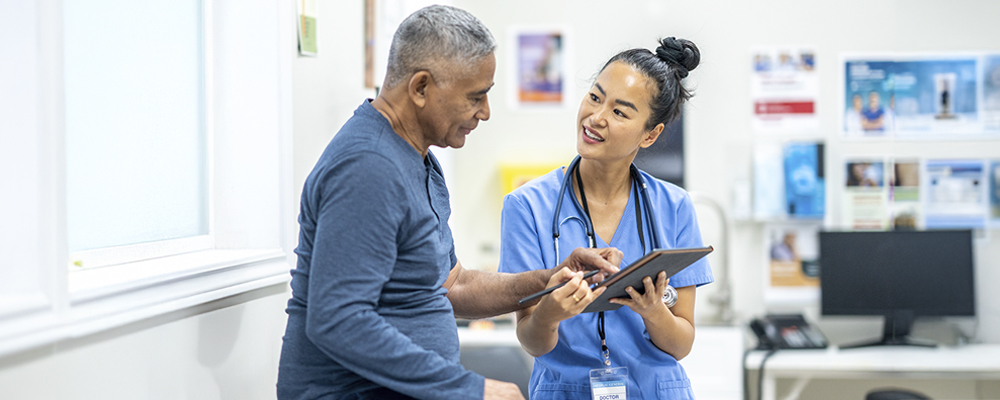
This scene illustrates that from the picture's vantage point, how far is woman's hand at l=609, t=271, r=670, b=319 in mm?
1262

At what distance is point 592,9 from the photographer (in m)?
2.99

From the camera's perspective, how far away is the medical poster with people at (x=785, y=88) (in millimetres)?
2861

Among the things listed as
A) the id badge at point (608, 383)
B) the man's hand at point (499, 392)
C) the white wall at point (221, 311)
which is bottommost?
the id badge at point (608, 383)

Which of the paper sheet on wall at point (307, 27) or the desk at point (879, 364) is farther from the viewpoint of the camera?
the desk at point (879, 364)

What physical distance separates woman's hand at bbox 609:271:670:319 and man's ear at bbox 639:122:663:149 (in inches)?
14.2

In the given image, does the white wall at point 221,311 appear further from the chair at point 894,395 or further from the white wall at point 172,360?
the chair at point 894,395

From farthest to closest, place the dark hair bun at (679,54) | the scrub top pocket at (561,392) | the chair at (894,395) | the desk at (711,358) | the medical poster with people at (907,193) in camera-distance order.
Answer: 1. the medical poster with people at (907,193)
2. the desk at (711,358)
3. the chair at (894,395)
4. the dark hair bun at (679,54)
5. the scrub top pocket at (561,392)

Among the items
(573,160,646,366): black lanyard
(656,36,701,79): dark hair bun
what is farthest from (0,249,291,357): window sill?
(656,36,701,79): dark hair bun

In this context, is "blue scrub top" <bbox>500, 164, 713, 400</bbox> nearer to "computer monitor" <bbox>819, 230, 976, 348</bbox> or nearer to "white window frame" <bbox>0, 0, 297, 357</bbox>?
"white window frame" <bbox>0, 0, 297, 357</bbox>

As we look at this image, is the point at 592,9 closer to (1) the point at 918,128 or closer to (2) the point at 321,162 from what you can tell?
(1) the point at 918,128

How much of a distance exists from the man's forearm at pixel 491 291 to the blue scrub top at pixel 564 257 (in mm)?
72

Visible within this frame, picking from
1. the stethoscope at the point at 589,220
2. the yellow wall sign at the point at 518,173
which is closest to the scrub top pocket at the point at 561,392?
the stethoscope at the point at 589,220

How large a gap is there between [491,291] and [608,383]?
0.98ft

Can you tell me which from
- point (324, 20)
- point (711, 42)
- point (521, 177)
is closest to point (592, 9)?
point (711, 42)
